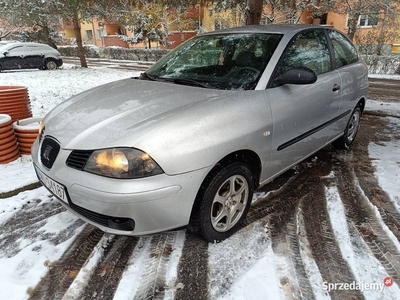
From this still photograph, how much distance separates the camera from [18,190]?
3.29m

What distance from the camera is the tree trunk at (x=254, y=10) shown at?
6.04 metres

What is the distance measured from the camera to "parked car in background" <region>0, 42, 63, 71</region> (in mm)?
15180

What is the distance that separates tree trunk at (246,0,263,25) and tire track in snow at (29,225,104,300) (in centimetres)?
530

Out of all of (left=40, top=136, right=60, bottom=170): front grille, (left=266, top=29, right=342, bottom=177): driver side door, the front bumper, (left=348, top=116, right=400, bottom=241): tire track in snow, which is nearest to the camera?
the front bumper

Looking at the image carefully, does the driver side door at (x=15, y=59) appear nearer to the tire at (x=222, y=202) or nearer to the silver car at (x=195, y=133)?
the silver car at (x=195, y=133)

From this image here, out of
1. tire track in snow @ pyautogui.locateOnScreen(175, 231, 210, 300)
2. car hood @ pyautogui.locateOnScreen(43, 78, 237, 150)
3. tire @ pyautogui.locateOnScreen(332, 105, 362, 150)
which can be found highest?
car hood @ pyautogui.locateOnScreen(43, 78, 237, 150)

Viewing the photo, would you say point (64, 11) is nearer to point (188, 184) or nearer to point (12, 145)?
point (12, 145)

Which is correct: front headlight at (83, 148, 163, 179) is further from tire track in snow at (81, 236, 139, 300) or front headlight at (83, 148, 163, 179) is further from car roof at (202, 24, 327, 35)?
car roof at (202, 24, 327, 35)

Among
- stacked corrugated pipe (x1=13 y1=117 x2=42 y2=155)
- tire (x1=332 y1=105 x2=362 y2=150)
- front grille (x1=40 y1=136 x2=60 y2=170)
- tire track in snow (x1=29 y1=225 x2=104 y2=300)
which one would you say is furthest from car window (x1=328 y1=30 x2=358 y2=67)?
stacked corrugated pipe (x1=13 y1=117 x2=42 y2=155)

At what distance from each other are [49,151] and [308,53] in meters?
2.69

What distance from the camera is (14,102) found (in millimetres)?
4348

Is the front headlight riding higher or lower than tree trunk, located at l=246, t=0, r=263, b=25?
lower

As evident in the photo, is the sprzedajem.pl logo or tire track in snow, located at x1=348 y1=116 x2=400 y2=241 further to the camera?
tire track in snow, located at x1=348 y1=116 x2=400 y2=241

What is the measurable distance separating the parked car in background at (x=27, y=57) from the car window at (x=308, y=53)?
16219mm
